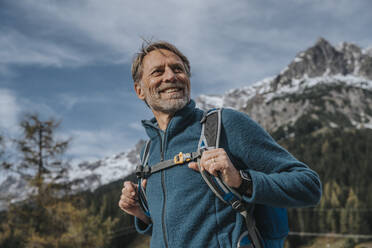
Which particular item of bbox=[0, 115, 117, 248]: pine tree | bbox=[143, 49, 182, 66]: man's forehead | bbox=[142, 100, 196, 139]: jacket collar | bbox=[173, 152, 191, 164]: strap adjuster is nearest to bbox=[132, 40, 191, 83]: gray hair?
bbox=[143, 49, 182, 66]: man's forehead

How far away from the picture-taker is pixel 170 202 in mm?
1919

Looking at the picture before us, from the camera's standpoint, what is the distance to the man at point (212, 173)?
1645mm

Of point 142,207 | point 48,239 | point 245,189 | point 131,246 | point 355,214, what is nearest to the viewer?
point 245,189

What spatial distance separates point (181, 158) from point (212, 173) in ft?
1.03

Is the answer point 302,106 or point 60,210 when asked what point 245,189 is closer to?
point 60,210

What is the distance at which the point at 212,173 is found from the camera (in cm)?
161

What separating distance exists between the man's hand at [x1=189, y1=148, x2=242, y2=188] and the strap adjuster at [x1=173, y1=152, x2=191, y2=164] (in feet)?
0.68

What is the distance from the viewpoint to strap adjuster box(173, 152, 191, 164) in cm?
183

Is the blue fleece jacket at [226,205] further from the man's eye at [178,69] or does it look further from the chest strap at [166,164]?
the man's eye at [178,69]

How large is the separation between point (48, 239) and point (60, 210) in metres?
1.16

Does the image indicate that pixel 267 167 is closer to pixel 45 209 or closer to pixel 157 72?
pixel 157 72

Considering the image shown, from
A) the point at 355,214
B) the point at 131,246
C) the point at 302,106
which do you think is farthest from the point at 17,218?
the point at 302,106

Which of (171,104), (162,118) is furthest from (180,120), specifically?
(162,118)

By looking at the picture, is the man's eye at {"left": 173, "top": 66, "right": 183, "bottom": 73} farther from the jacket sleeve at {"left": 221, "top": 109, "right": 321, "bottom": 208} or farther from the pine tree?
the pine tree
